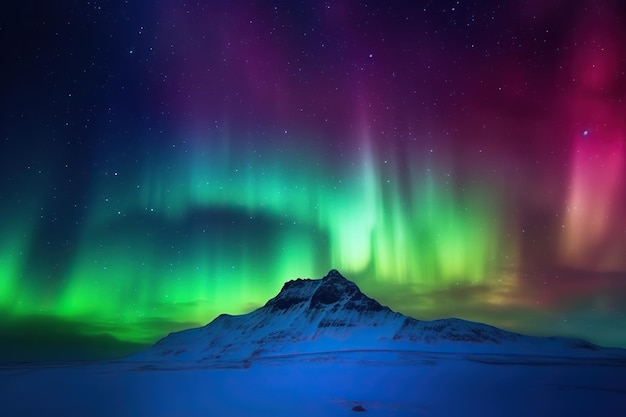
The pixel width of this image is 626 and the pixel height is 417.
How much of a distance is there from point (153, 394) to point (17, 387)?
9640 millimetres

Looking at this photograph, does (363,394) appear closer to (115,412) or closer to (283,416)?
(283,416)

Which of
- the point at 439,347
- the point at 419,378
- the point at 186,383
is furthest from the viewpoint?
the point at 439,347

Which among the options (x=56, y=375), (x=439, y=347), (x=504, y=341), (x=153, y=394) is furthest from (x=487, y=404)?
(x=504, y=341)

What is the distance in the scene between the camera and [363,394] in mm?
31516

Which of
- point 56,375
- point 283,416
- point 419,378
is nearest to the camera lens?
point 283,416

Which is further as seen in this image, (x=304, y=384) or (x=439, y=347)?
(x=439, y=347)

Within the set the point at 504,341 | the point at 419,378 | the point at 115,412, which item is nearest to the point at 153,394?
the point at 115,412

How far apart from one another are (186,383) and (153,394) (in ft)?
24.2

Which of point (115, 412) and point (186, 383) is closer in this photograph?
point (115, 412)

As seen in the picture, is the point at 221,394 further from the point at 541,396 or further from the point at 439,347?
the point at 439,347

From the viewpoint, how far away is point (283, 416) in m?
23.2

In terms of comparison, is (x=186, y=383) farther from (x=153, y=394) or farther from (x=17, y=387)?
(x=17, y=387)

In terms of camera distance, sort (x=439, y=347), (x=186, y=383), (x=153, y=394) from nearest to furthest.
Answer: (x=153, y=394) < (x=186, y=383) < (x=439, y=347)

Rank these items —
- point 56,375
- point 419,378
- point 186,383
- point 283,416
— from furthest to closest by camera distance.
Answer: point 419,378 → point 56,375 → point 186,383 → point 283,416
